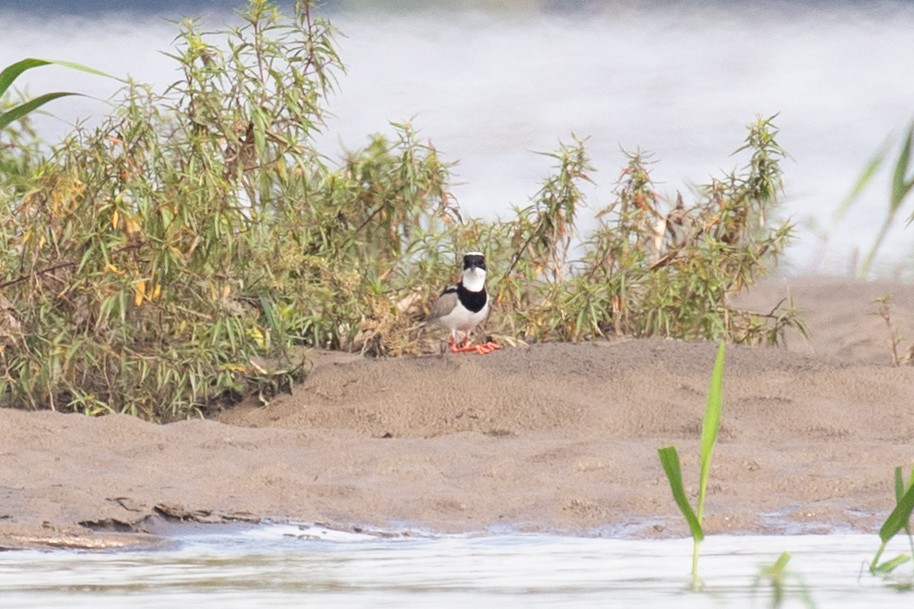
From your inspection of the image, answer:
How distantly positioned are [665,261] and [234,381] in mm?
2211

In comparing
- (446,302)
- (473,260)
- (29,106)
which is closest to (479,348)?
(446,302)

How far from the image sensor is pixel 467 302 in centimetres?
673

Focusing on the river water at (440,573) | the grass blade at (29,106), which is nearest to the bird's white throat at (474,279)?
the river water at (440,573)

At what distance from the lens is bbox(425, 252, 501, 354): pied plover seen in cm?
673

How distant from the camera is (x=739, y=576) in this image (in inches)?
113

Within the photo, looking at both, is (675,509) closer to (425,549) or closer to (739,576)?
(425,549)

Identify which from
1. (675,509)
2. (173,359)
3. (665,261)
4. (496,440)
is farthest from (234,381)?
(675,509)

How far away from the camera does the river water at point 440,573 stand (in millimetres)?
2477

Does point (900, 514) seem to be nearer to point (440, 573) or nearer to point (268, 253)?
point (440, 573)

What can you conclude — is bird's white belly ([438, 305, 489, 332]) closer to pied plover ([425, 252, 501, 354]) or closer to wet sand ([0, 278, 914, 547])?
pied plover ([425, 252, 501, 354])

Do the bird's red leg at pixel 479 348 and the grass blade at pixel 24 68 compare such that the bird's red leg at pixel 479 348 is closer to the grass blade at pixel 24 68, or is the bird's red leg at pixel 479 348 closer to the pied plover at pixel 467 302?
the pied plover at pixel 467 302

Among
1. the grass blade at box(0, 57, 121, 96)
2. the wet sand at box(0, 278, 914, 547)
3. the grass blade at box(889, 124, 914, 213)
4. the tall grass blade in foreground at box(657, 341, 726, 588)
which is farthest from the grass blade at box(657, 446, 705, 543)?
the wet sand at box(0, 278, 914, 547)

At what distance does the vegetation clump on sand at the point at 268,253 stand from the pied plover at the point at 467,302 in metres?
0.38

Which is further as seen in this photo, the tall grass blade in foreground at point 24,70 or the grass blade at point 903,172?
the tall grass blade in foreground at point 24,70
